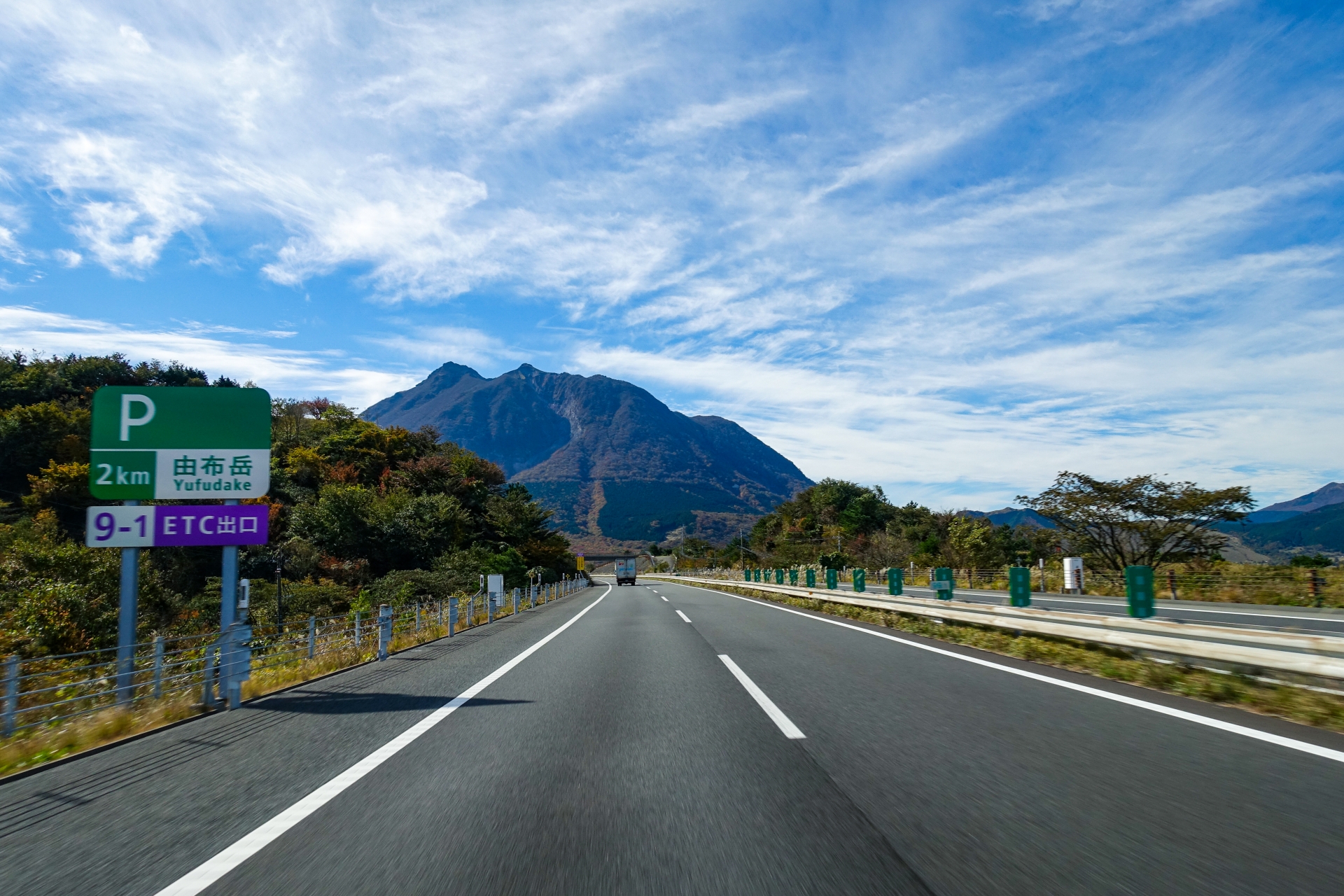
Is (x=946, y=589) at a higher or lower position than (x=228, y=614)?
lower

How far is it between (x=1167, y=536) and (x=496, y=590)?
3070cm

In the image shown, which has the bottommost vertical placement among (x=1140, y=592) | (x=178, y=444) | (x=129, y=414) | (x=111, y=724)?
(x=111, y=724)

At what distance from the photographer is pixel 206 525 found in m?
10.6

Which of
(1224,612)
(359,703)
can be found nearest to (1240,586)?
(1224,612)

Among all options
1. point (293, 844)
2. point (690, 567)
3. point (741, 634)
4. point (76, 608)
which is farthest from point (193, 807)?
point (690, 567)

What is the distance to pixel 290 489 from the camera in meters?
57.9

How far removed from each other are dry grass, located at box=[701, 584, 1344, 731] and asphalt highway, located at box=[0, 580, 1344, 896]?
0.35m

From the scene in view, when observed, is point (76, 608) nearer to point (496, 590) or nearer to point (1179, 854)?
point (496, 590)

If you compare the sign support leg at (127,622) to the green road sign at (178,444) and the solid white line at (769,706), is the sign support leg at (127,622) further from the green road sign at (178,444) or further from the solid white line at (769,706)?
the solid white line at (769,706)

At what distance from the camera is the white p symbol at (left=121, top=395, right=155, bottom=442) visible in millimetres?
10547

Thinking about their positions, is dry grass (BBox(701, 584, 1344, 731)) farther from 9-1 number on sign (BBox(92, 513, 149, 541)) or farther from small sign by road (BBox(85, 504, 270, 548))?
9-1 number on sign (BBox(92, 513, 149, 541))

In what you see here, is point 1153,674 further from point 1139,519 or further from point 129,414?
point 1139,519

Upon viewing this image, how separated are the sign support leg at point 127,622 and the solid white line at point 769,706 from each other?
7265 mm

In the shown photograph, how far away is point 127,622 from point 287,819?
24.5ft
